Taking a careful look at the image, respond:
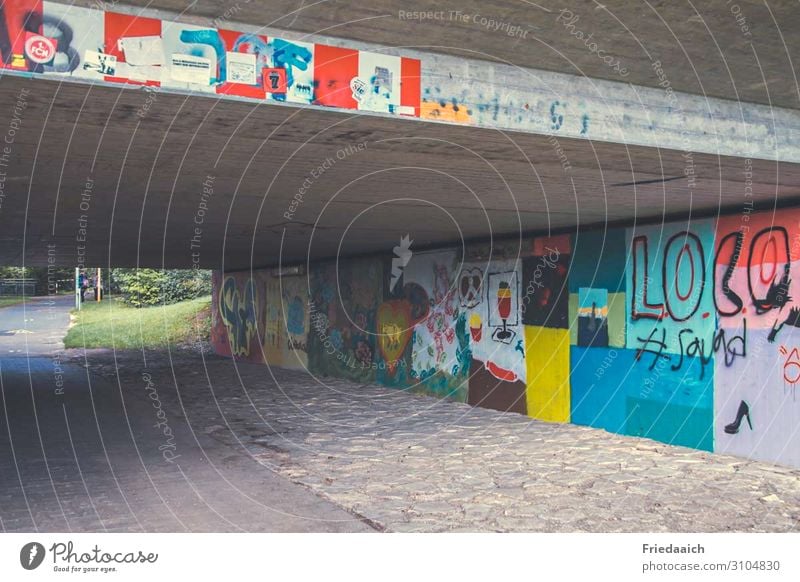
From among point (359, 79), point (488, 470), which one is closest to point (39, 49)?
point (359, 79)

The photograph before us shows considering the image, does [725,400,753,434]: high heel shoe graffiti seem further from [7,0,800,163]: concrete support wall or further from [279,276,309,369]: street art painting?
[279,276,309,369]: street art painting

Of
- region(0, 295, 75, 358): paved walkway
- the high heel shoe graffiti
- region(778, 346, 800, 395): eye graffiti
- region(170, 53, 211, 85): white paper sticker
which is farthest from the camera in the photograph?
region(0, 295, 75, 358): paved walkway

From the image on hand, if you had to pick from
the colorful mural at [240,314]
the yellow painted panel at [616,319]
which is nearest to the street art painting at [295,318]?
the colorful mural at [240,314]

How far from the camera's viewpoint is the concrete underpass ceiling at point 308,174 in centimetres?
518

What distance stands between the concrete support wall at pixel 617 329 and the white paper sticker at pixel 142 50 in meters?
6.56

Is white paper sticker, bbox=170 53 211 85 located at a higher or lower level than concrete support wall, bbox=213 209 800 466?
higher

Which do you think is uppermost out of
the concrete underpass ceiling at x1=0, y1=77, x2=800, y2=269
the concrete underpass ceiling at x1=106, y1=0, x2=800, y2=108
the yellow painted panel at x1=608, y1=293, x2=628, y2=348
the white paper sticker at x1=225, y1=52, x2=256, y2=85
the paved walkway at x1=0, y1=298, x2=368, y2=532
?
the concrete underpass ceiling at x1=106, y1=0, x2=800, y2=108

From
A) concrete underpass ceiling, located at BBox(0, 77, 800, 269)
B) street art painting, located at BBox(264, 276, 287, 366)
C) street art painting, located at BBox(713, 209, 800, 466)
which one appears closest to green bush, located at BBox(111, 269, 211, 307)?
street art painting, located at BBox(264, 276, 287, 366)

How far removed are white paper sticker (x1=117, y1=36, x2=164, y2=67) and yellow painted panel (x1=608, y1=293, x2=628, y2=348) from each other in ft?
24.1

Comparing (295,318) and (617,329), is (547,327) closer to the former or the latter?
(617,329)

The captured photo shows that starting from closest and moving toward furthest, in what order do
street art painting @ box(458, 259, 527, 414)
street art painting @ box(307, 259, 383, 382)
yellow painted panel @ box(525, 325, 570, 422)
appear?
yellow painted panel @ box(525, 325, 570, 422)
street art painting @ box(458, 259, 527, 414)
street art painting @ box(307, 259, 383, 382)

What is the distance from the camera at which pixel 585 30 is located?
16.2 feet

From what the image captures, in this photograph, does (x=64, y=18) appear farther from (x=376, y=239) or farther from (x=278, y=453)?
(x=376, y=239)

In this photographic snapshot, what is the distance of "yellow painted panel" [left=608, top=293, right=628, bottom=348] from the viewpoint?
1031cm
